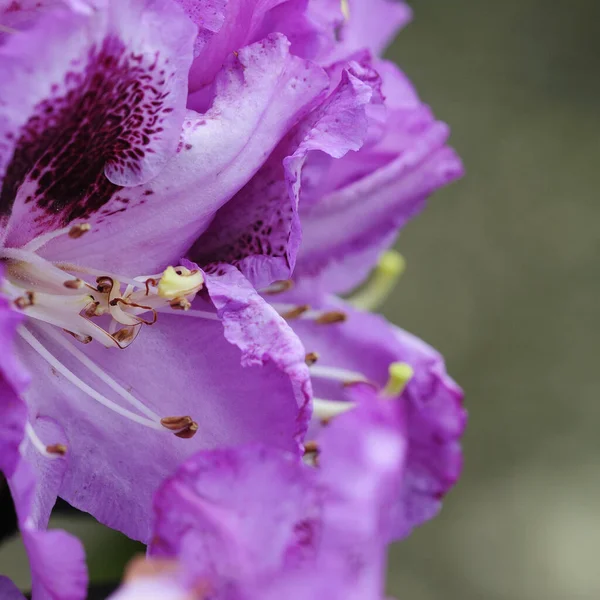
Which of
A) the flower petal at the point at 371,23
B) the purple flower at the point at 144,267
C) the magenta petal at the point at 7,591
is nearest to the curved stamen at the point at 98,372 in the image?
the purple flower at the point at 144,267

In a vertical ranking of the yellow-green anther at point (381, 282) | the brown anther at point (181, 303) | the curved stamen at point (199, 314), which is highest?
the brown anther at point (181, 303)

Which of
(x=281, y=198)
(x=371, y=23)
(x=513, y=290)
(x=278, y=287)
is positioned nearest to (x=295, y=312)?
(x=278, y=287)

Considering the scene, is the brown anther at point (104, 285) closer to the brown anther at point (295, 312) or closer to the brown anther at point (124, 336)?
the brown anther at point (124, 336)

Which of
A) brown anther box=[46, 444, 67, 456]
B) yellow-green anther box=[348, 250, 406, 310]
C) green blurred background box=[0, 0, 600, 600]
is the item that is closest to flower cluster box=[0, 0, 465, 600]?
brown anther box=[46, 444, 67, 456]

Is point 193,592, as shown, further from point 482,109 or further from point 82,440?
point 482,109

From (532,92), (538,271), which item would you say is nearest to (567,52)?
(532,92)

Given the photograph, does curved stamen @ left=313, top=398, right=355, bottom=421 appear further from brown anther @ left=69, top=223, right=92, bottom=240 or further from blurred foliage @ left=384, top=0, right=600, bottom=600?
blurred foliage @ left=384, top=0, right=600, bottom=600
